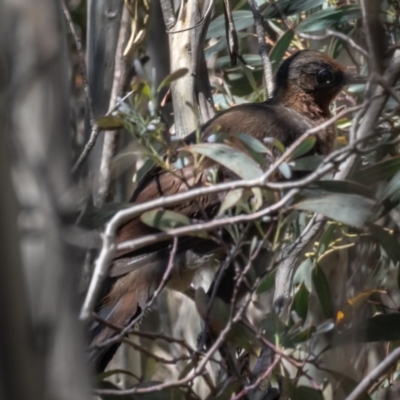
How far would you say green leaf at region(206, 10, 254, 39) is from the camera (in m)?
3.29

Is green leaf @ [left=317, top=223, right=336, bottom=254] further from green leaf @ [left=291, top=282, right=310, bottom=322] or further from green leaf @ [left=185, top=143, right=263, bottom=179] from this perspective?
green leaf @ [left=185, top=143, right=263, bottom=179]

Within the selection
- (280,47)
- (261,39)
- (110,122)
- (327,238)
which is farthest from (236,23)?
(110,122)

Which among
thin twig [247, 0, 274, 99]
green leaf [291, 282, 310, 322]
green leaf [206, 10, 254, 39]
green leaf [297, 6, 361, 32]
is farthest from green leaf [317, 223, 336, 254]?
green leaf [206, 10, 254, 39]

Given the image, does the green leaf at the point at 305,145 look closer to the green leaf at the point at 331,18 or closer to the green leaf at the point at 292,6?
the green leaf at the point at 331,18

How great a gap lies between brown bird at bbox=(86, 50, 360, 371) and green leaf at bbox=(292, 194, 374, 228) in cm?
57

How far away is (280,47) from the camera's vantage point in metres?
3.21

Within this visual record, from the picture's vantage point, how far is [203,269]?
121 inches

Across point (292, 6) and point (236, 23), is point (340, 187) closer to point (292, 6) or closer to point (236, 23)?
point (292, 6)

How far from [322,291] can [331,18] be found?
0.91m

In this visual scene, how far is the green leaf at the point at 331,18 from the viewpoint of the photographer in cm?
293

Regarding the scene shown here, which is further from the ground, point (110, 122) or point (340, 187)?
point (110, 122)

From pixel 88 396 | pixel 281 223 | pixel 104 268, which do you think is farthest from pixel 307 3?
pixel 88 396

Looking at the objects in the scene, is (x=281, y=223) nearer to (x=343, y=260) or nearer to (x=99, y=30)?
(x=99, y=30)

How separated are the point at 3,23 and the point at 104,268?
0.56 meters
